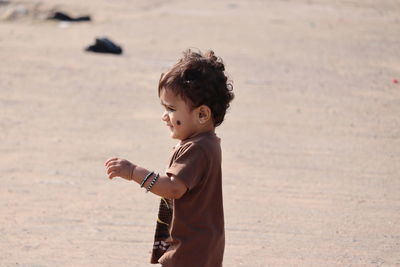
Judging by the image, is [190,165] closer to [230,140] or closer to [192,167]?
[192,167]

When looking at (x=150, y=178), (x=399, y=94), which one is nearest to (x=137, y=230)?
(x=150, y=178)

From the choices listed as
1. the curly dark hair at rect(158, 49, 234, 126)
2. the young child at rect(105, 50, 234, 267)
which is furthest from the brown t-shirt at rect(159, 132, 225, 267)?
the curly dark hair at rect(158, 49, 234, 126)

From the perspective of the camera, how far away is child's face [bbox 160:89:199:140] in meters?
3.21

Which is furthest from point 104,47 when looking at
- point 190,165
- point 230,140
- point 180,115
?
point 190,165

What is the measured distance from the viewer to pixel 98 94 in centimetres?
954

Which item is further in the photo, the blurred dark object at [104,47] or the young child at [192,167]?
the blurred dark object at [104,47]

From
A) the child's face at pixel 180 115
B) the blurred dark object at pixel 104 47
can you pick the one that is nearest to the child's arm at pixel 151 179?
the child's face at pixel 180 115

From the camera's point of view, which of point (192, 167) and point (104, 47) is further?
point (104, 47)

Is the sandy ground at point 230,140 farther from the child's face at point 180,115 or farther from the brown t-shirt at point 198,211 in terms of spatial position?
the child's face at point 180,115

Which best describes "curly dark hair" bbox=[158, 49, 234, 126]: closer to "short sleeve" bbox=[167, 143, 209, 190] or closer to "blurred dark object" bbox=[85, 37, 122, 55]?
"short sleeve" bbox=[167, 143, 209, 190]

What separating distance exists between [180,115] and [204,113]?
92 mm

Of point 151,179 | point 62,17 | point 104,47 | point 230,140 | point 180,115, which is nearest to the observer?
point 151,179

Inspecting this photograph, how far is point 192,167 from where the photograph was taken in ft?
10.3

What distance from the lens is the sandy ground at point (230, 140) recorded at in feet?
17.3
